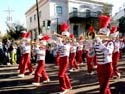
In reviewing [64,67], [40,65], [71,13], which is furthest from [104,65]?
[71,13]

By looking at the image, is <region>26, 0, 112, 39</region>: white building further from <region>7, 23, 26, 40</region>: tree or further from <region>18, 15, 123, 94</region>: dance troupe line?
<region>18, 15, 123, 94</region>: dance troupe line

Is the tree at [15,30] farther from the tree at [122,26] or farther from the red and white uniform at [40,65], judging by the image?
the red and white uniform at [40,65]

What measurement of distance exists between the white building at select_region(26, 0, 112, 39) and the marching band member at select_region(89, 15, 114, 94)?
105 ft

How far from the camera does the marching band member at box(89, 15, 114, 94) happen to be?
8.07 metres

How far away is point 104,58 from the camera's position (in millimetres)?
8297

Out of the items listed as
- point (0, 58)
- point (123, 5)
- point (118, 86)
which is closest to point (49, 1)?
point (123, 5)

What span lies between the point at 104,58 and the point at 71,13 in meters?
34.3

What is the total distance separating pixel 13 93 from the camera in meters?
10.5

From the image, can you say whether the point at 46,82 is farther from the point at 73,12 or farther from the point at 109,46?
the point at 73,12

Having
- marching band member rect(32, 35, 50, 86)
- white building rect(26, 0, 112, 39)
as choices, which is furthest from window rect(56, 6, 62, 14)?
marching band member rect(32, 35, 50, 86)

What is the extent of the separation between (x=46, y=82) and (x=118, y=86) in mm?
2973

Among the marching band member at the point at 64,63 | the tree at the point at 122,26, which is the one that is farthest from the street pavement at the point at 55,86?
the tree at the point at 122,26

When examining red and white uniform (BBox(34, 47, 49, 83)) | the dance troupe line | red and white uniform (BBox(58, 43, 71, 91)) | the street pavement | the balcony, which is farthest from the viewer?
the balcony

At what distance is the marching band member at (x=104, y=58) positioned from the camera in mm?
8070
